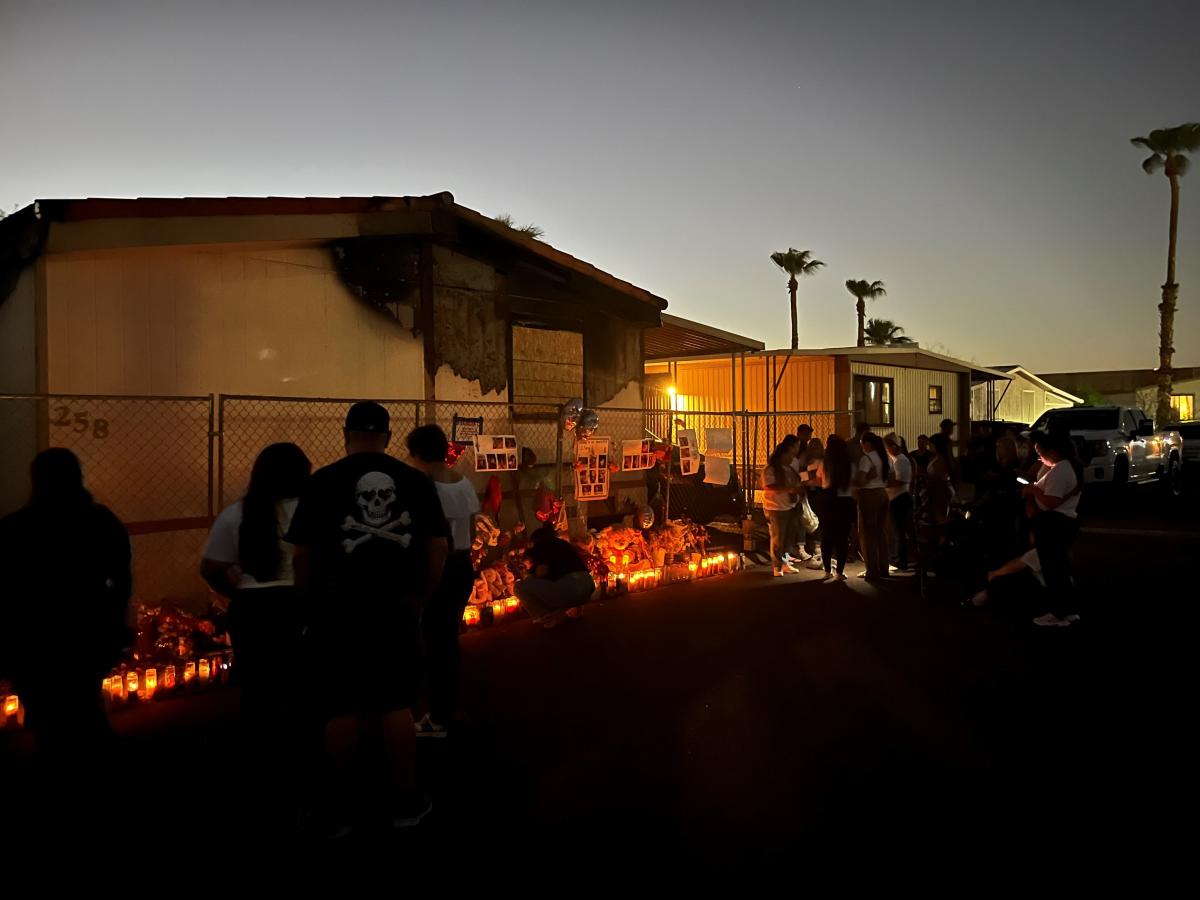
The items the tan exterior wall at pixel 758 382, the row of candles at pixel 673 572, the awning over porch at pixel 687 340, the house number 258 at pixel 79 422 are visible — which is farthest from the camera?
the tan exterior wall at pixel 758 382

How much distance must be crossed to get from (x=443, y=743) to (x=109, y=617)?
2.06 meters

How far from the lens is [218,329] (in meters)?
8.71

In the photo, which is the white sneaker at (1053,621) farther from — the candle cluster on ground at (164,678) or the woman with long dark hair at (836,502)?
the candle cluster on ground at (164,678)

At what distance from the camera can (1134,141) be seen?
38375mm

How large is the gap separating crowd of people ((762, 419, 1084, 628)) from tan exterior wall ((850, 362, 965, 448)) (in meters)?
12.8

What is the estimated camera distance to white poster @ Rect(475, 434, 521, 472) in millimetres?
9523

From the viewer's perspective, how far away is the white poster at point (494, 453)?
952cm

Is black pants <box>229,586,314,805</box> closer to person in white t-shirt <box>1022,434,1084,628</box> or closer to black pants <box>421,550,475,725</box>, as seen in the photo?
black pants <box>421,550,475,725</box>

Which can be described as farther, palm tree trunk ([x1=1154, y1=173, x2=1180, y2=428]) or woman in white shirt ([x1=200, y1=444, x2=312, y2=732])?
palm tree trunk ([x1=1154, y1=173, x2=1180, y2=428])

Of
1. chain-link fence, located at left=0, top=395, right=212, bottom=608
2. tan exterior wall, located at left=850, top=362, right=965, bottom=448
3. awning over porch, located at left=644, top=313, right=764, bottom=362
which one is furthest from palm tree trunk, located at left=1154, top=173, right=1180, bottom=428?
chain-link fence, located at left=0, top=395, right=212, bottom=608

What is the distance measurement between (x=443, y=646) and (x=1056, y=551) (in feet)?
19.4

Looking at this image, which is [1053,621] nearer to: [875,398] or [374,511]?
[374,511]

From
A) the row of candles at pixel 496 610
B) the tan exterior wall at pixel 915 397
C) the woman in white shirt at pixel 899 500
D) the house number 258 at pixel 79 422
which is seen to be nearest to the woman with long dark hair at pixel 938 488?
the woman in white shirt at pixel 899 500

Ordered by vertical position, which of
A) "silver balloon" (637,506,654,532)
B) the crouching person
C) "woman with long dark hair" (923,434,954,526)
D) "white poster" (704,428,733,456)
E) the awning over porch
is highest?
the awning over porch
